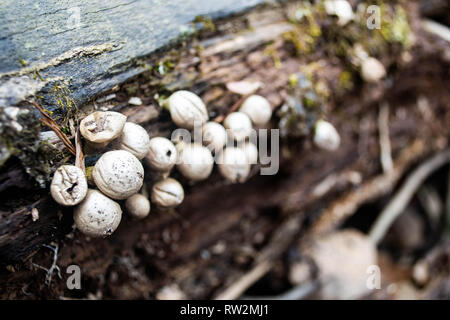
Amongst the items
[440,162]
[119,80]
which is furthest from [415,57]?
[119,80]

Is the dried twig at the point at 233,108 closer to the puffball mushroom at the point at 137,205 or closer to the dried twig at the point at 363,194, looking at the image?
the puffball mushroom at the point at 137,205

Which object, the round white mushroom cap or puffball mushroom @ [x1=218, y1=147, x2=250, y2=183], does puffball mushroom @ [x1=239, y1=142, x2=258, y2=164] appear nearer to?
puffball mushroom @ [x1=218, y1=147, x2=250, y2=183]

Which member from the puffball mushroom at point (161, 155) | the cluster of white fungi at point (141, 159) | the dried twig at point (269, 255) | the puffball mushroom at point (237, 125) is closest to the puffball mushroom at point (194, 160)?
the cluster of white fungi at point (141, 159)

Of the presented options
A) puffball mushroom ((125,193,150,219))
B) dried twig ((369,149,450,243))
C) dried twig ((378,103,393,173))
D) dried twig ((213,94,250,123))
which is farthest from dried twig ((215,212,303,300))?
puffball mushroom ((125,193,150,219))

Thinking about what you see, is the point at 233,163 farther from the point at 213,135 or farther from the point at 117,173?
the point at 117,173
